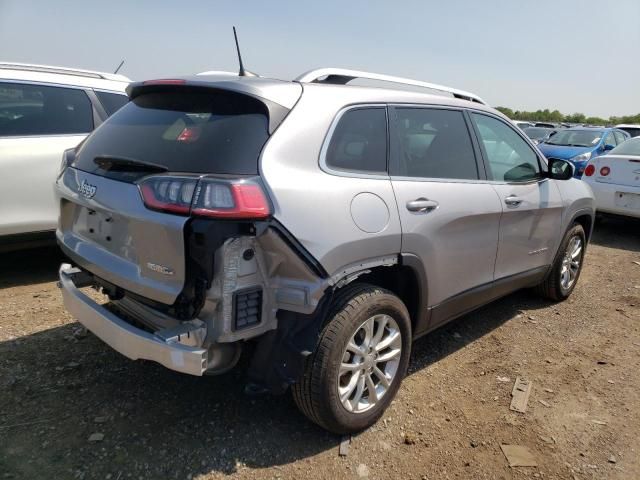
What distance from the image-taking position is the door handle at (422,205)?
9.08 feet

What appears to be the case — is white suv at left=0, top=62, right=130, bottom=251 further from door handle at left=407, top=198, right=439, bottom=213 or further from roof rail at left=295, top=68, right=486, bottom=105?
door handle at left=407, top=198, right=439, bottom=213

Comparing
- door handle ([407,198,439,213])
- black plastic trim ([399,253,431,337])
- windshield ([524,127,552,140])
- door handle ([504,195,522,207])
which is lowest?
windshield ([524,127,552,140])

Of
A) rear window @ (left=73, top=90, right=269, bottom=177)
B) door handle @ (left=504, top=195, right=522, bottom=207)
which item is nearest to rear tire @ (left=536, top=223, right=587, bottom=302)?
door handle @ (left=504, top=195, right=522, bottom=207)

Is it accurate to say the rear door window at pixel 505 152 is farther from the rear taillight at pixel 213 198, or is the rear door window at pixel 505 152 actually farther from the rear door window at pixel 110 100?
the rear door window at pixel 110 100

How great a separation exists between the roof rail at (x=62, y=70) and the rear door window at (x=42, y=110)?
8.0 inches

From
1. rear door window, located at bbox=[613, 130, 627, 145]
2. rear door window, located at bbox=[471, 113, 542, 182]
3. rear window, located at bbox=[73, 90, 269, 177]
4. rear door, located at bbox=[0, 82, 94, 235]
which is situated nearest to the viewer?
rear window, located at bbox=[73, 90, 269, 177]

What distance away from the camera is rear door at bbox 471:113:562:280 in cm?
362

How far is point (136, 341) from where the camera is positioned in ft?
7.33

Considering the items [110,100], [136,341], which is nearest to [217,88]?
[136,341]

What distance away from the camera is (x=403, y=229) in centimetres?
270

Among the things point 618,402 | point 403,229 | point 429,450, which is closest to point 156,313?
point 403,229

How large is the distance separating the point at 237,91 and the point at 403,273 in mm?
1326

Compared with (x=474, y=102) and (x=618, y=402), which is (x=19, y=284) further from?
(x=618, y=402)

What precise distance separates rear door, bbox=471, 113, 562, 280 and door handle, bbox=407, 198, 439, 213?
0.85 meters
